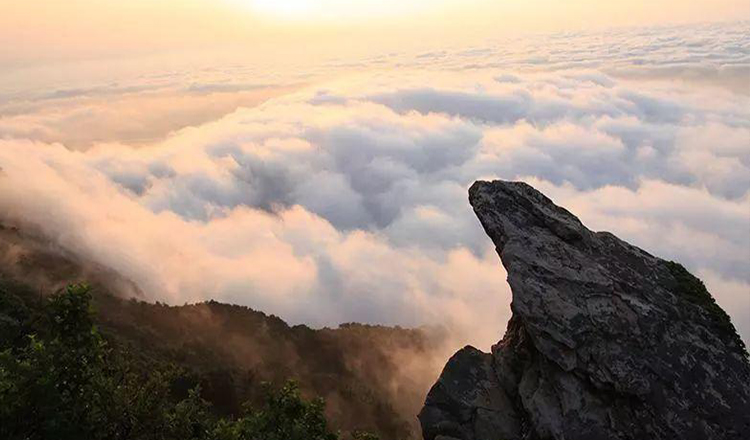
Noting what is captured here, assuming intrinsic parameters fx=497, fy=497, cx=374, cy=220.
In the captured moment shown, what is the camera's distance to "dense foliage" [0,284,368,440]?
48.3ft

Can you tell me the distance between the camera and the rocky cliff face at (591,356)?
69.7 feet

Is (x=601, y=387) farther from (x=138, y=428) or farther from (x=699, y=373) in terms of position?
Answer: (x=138, y=428)

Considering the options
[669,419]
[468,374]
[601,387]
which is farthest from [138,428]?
[669,419]

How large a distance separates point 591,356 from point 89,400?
20.0m

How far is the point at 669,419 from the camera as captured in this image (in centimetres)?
2078

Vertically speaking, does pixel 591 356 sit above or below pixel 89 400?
below

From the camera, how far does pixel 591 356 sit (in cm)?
2222

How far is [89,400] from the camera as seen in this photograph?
648 inches

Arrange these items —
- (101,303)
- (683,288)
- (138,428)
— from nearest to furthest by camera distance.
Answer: (138,428)
(683,288)
(101,303)

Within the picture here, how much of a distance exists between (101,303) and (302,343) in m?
59.8

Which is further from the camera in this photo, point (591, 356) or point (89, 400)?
point (591, 356)

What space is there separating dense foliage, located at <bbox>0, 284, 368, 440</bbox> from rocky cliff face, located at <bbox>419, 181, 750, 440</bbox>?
28.7 ft

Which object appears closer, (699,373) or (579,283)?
(699,373)

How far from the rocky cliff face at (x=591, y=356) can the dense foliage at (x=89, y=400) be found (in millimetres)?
8746
